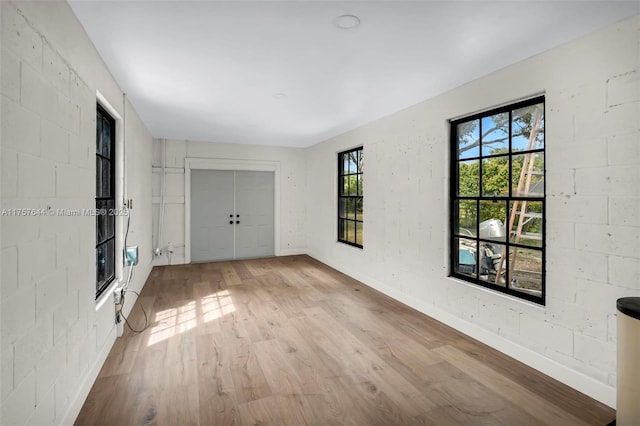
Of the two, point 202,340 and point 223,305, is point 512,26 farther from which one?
point 223,305

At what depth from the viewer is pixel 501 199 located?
2818 mm

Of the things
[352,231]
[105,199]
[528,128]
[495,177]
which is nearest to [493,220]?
[495,177]

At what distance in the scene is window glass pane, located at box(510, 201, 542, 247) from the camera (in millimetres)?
2594

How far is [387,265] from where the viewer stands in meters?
4.32

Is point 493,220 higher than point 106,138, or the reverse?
point 106,138

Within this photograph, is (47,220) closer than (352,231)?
Yes

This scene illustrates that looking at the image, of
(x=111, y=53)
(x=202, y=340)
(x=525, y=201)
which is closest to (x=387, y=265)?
(x=525, y=201)

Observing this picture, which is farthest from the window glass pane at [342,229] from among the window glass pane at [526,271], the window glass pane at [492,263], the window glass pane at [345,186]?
the window glass pane at [526,271]

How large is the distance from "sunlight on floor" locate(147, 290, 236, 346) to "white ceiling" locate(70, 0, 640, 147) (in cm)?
245

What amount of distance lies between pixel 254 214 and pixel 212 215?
2.82 ft

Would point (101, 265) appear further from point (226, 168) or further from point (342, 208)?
point (226, 168)

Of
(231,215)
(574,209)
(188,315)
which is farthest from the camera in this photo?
(231,215)

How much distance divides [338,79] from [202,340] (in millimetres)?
2781

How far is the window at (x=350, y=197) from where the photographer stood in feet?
17.0
